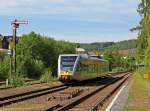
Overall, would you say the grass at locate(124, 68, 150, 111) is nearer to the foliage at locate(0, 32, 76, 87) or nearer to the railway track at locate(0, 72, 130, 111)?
the railway track at locate(0, 72, 130, 111)

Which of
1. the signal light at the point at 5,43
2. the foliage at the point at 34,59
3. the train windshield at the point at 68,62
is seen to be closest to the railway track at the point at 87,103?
the train windshield at the point at 68,62

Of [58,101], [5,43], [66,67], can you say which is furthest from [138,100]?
[5,43]

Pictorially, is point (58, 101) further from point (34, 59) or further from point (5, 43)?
point (5, 43)

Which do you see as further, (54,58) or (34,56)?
(54,58)

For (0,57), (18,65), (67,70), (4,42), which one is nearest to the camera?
(67,70)

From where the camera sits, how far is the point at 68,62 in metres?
47.3

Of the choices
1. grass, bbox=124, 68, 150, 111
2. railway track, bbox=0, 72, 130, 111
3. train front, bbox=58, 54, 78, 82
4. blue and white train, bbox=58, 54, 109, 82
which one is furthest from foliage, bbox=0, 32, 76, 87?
railway track, bbox=0, 72, 130, 111

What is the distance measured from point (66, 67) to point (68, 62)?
1.70ft

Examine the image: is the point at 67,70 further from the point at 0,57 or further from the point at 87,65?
the point at 0,57

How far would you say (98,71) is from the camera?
63.3 meters

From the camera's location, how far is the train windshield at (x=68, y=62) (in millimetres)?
47025

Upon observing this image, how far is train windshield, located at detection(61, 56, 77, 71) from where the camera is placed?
47.0m

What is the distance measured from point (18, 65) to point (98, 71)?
11634 mm

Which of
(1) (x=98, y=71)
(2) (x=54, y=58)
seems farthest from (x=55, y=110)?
(2) (x=54, y=58)
